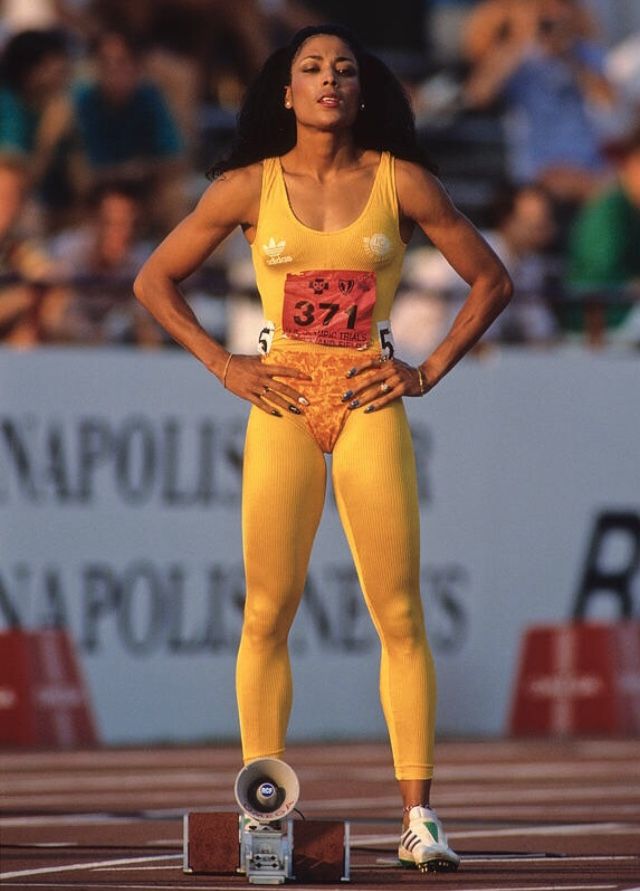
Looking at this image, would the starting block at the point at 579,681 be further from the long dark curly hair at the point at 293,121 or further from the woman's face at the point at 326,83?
the woman's face at the point at 326,83

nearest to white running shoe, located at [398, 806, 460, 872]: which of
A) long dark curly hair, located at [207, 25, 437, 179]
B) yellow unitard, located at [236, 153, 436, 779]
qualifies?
yellow unitard, located at [236, 153, 436, 779]

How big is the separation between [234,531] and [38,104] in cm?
364

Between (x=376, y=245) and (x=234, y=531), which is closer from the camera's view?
(x=376, y=245)

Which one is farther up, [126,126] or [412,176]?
[126,126]

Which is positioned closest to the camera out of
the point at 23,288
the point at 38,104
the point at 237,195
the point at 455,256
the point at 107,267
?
the point at 237,195

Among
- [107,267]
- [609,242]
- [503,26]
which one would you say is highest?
[503,26]

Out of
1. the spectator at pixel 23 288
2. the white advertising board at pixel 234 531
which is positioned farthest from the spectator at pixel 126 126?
the white advertising board at pixel 234 531

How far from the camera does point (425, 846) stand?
294 inches

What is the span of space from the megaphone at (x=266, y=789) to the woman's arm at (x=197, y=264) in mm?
1119

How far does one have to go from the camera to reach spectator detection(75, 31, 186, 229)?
16.4 metres

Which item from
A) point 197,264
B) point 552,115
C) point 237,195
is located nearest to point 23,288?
point 552,115

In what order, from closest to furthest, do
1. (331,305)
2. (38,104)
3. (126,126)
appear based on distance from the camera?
1. (331,305)
2. (38,104)
3. (126,126)

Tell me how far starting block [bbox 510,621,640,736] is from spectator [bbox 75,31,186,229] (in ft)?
12.4

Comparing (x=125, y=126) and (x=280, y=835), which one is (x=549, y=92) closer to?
(x=125, y=126)
